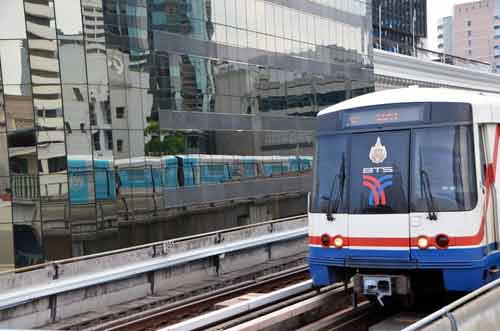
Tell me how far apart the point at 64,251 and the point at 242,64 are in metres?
11.5

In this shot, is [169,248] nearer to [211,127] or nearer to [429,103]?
[429,103]

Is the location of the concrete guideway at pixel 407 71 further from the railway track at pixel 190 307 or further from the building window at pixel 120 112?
the railway track at pixel 190 307

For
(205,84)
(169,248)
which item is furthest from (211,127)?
(169,248)

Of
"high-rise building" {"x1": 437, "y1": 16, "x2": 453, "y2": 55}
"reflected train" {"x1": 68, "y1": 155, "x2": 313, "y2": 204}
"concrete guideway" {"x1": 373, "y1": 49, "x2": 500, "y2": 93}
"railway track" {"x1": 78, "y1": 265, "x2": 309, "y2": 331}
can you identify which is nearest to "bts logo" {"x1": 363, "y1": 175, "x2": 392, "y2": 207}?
"railway track" {"x1": 78, "y1": 265, "x2": 309, "y2": 331}

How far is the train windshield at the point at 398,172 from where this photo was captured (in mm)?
7934

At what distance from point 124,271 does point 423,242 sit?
7.40 metres

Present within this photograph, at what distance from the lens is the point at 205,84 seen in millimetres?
25375

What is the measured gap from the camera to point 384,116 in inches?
334

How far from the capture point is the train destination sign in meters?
8.27

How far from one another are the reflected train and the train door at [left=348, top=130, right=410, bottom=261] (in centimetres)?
1380

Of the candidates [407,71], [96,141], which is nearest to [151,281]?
[96,141]

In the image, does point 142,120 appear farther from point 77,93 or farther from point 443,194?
point 443,194

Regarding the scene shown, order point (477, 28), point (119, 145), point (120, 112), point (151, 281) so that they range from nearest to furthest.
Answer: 1. point (151, 281)
2. point (119, 145)
3. point (120, 112)
4. point (477, 28)

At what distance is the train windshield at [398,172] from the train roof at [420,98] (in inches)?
15.6
